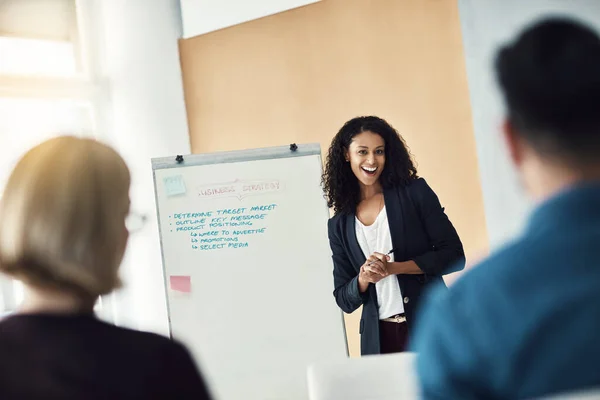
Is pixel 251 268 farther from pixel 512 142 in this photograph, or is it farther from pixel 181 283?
pixel 512 142

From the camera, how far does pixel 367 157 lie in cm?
280

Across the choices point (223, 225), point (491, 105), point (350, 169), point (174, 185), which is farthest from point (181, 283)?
point (491, 105)

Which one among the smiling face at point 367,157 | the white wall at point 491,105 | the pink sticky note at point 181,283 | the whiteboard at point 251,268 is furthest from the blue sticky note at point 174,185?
the white wall at point 491,105

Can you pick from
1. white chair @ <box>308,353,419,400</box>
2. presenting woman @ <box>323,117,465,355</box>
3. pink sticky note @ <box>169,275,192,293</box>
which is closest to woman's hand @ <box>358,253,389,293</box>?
presenting woman @ <box>323,117,465,355</box>

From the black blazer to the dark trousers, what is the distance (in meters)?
0.03

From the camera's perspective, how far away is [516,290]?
0.71 meters

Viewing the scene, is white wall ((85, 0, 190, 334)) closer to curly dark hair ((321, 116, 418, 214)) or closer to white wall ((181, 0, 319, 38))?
white wall ((181, 0, 319, 38))

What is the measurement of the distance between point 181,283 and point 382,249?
1153mm

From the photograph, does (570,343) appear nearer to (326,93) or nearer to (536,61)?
(536,61)

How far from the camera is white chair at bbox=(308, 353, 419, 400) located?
6.17 ft

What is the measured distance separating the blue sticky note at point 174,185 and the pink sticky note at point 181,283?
1.42ft

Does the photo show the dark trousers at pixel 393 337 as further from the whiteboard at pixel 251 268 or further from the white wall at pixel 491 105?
the white wall at pixel 491 105

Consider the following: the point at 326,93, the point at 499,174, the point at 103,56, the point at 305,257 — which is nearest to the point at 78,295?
the point at 305,257

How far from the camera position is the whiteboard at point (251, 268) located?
3254 mm
